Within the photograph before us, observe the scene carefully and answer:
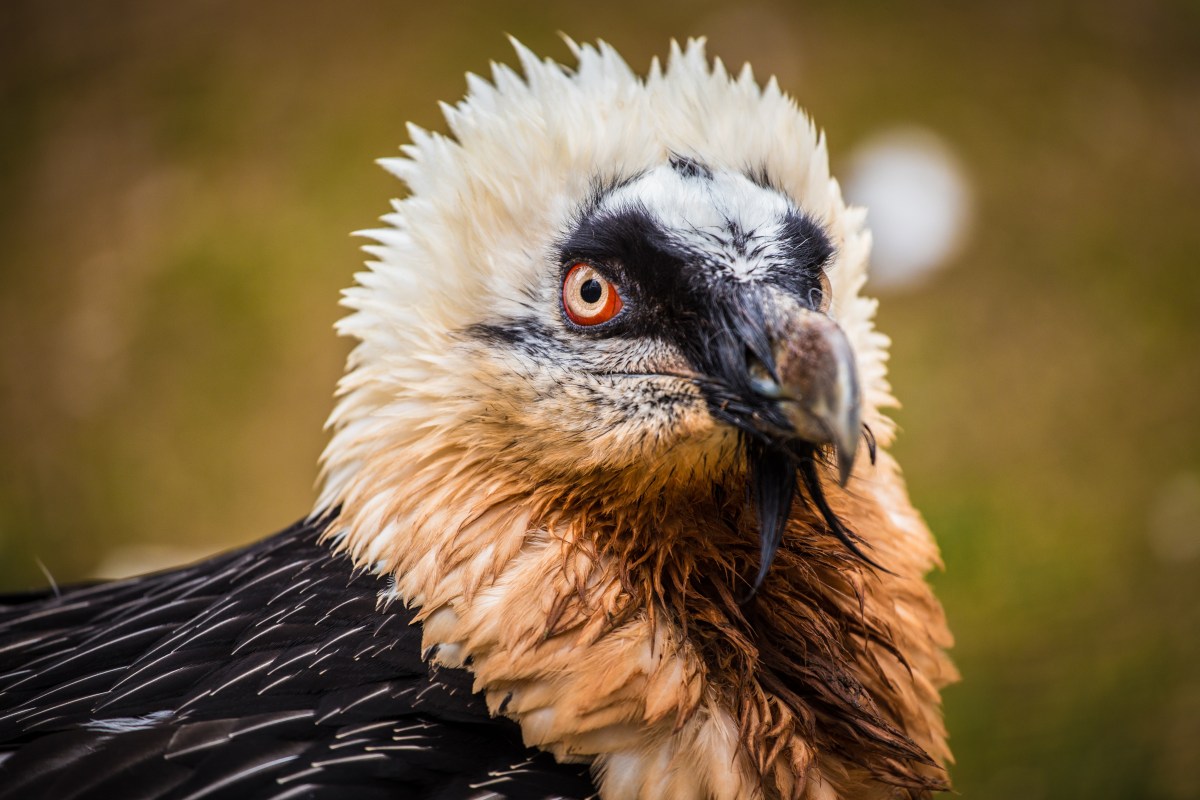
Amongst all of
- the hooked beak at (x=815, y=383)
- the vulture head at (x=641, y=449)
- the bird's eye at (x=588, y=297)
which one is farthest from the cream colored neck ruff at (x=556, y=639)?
the hooked beak at (x=815, y=383)

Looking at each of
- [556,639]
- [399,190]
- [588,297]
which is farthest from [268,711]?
[399,190]

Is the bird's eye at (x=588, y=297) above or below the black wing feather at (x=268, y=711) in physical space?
above

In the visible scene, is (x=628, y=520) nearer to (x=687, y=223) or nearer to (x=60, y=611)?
(x=687, y=223)

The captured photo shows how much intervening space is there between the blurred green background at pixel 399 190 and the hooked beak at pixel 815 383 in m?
4.12

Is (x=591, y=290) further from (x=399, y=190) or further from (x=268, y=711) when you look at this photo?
(x=399, y=190)

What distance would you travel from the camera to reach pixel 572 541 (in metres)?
2.67

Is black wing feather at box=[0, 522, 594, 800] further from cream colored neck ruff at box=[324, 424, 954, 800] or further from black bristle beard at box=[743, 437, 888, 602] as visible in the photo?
black bristle beard at box=[743, 437, 888, 602]

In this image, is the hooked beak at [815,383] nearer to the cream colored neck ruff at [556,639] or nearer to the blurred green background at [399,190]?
the cream colored neck ruff at [556,639]

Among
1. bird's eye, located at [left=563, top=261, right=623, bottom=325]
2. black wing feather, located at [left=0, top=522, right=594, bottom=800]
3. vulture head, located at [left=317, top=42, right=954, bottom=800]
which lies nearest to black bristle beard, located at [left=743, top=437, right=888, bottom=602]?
vulture head, located at [left=317, top=42, right=954, bottom=800]

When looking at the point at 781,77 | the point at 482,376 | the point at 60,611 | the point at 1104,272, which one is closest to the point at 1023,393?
the point at 1104,272

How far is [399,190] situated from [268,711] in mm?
7053

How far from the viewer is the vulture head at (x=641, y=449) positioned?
2.52 metres

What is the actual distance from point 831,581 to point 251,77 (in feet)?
27.5

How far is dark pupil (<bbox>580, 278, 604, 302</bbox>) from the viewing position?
2.75 metres
